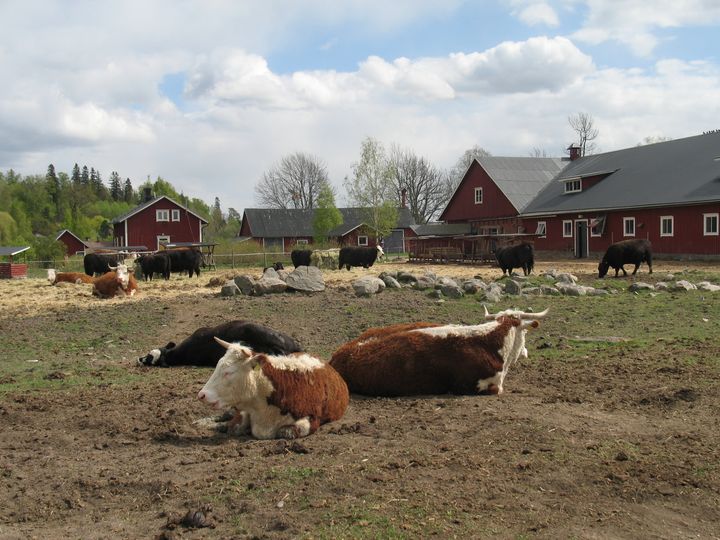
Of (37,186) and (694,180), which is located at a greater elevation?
(37,186)

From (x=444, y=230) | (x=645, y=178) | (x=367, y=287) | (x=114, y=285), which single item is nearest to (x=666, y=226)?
(x=645, y=178)

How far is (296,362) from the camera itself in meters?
7.59

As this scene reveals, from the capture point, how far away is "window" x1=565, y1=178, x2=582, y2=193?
49.3 meters

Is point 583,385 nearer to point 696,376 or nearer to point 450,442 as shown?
point 696,376

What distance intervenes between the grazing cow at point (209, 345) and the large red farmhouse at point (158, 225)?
54350mm

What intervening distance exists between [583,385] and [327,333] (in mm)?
6083

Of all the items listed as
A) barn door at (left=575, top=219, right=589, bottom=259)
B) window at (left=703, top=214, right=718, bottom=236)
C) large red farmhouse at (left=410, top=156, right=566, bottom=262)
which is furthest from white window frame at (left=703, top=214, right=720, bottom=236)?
large red farmhouse at (left=410, top=156, right=566, bottom=262)

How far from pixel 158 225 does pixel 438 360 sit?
60067 millimetres

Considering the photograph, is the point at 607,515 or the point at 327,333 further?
the point at 327,333

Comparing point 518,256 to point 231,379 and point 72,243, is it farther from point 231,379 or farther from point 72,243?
point 72,243

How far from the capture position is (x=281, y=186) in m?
98.1

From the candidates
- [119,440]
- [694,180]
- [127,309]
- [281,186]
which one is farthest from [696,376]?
[281,186]

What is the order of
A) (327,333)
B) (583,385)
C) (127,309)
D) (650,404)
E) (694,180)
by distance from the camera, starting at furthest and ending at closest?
(694,180)
(127,309)
(327,333)
(583,385)
(650,404)

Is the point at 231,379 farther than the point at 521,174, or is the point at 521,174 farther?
the point at 521,174
